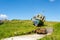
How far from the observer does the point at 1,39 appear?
42.8 feet

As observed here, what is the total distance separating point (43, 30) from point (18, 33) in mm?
2233

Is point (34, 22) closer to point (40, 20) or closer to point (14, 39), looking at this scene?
point (40, 20)

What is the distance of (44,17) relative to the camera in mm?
22516

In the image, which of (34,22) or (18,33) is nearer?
(18,33)

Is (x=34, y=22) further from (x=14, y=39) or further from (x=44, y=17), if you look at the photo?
(x=14, y=39)

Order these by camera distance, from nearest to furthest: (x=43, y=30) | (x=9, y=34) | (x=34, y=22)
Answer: (x=9, y=34), (x=43, y=30), (x=34, y=22)

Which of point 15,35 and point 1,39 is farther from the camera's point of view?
point 15,35

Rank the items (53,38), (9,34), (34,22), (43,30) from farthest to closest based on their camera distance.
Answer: (34,22)
(43,30)
(9,34)
(53,38)

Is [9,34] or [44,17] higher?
[44,17]

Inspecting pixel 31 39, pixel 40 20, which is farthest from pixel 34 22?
pixel 31 39

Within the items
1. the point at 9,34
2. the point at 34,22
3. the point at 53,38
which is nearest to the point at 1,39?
the point at 9,34

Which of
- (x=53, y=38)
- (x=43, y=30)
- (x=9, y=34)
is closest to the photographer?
(x=53, y=38)

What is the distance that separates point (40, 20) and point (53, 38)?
9.71 metres

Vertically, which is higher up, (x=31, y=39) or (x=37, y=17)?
(x=37, y=17)
